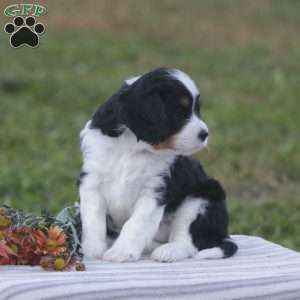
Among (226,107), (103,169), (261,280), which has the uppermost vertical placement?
(103,169)

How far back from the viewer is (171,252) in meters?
4.03

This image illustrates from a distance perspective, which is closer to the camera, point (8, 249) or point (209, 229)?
point (8, 249)

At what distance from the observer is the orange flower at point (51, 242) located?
3.77 m

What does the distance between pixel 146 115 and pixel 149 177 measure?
1.01ft

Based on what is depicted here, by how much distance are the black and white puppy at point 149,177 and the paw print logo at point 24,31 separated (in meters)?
0.47

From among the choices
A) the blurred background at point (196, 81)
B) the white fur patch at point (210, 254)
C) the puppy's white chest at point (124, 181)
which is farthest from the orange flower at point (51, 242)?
the blurred background at point (196, 81)

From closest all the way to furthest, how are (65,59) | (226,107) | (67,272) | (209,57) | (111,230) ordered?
(67,272) → (111,230) → (226,107) → (65,59) → (209,57)

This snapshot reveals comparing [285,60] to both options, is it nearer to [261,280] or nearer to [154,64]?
[154,64]

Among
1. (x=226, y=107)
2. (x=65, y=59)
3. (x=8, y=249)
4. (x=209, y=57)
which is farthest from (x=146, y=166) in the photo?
(x=209, y=57)

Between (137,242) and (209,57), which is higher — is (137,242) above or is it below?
above

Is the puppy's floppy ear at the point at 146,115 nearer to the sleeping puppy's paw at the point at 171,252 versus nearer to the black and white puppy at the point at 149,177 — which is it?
the black and white puppy at the point at 149,177

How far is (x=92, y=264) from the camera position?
3.83m

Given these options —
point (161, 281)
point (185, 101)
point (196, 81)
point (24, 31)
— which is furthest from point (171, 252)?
point (196, 81)

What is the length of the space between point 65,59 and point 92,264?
10.9m
